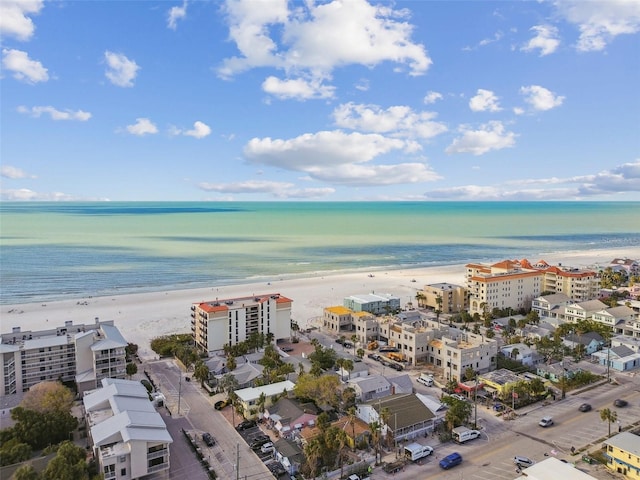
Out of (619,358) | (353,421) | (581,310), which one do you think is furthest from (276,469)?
(581,310)

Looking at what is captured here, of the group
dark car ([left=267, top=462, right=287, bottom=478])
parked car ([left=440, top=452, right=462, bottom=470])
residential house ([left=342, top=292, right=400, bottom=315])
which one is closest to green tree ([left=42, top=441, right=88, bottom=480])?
dark car ([left=267, top=462, right=287, bottom=478])

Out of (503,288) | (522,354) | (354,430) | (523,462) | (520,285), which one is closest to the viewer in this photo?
(523,462)

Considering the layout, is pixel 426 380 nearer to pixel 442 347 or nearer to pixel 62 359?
pixel 442 347

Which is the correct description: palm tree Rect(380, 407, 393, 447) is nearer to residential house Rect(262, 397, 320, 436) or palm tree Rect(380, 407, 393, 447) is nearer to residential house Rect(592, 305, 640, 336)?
residential house Rect(262, 397, 320, 436)

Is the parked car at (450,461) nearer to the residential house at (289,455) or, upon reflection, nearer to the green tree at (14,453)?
the residential house at (289,455)

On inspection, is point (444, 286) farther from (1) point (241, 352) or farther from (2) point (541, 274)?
(1) point (241, 352)
